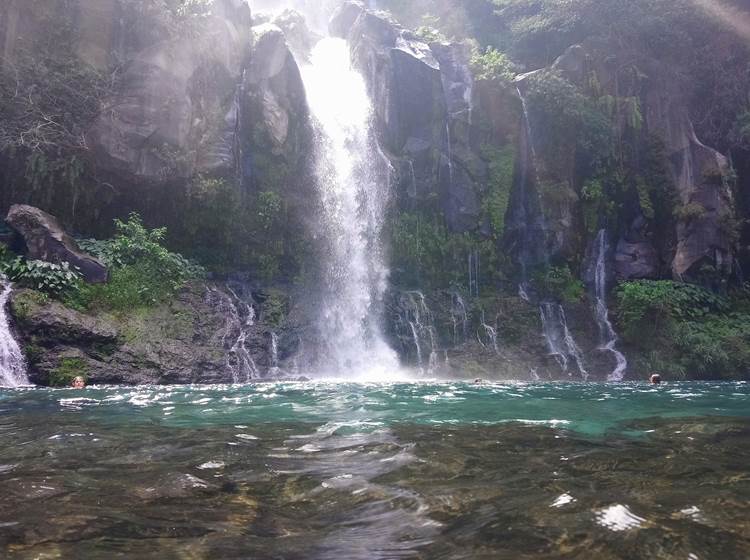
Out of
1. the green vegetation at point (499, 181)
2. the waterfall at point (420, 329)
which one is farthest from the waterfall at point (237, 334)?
the green vegetation at point (499, 181)

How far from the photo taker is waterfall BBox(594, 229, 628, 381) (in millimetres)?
19312

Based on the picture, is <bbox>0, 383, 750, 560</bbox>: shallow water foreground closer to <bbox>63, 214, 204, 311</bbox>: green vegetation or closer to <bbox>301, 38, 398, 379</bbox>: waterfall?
<bbox>63, 214, 204, 311</bbox>: green vegetation

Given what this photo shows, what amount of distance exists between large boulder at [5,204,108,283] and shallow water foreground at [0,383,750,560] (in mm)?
8399

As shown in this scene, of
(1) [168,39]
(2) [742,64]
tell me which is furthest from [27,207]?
(2) [742,64]

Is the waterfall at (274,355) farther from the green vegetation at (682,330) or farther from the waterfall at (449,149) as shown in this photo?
the green vegetation at (682,330)

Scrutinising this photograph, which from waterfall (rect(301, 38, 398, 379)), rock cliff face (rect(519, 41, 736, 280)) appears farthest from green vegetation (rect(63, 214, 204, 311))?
rock cliff face (rect(519, 41, 736, 280))

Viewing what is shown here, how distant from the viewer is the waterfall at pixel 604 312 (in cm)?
1931

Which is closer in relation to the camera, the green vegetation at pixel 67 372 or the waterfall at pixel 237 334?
the green vegetation at pixel 67 372

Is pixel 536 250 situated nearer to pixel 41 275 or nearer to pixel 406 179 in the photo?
pixel 406 179

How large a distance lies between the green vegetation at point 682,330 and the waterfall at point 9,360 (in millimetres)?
17980

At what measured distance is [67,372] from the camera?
1299cm

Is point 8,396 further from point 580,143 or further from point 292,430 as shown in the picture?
point 580,143

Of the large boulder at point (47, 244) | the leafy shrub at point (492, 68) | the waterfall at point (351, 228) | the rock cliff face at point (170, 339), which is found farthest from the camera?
the leafy shrub at point (492, 68)

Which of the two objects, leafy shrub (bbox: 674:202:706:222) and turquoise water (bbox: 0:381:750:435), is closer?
turquoise water (bbox: 0:381:750:435)
